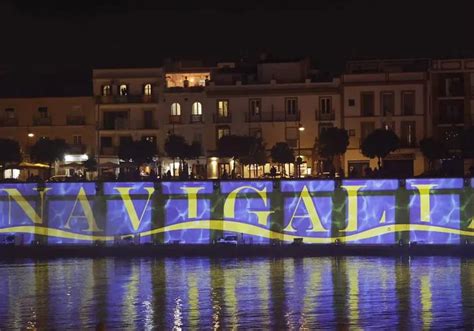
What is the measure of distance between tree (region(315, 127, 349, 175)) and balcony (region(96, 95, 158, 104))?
1153 cm

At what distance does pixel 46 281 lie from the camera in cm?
3650

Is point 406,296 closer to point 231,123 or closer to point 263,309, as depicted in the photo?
point 263,309

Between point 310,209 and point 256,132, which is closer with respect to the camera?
point 310,209

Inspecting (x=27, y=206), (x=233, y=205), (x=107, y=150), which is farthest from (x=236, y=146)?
(x=27, y=206)

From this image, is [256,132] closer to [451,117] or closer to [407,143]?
[407,143]

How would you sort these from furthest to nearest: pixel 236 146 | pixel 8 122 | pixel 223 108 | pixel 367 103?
pixel 8 122, pixel 223 108, pixel 367 103, pixel 236 146

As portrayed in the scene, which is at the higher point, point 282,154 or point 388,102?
point 388,102

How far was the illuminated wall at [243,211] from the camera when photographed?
43062 mm

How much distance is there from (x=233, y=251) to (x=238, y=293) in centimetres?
1175

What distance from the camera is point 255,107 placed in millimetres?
64500

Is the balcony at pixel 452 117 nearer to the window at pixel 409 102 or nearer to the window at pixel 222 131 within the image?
the window at pixel 409 102

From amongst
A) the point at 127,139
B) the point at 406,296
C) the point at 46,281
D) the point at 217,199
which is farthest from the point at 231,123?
the point at 406,296

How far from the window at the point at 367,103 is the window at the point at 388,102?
1.77 ft

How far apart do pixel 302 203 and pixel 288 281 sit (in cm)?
889
